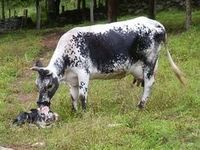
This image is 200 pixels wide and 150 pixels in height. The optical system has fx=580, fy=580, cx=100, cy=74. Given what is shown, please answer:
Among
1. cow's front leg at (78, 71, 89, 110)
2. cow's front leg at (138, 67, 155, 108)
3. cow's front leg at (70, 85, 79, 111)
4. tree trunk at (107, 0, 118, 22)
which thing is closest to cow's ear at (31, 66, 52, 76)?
cow's front leg at (78, 71, 89, 110)

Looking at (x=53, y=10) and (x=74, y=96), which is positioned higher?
(x=74, y=96)

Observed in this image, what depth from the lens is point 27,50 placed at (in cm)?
2677

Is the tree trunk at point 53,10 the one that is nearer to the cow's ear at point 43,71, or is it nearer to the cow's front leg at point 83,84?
the cow's front leg at point 83,84

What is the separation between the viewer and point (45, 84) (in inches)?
490

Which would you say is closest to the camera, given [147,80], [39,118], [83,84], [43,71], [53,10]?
[39,118]

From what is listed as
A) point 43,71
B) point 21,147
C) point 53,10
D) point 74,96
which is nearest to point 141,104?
point 74,96

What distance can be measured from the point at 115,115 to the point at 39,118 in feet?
5.38

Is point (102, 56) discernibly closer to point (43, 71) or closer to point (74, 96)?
point (74, 96)

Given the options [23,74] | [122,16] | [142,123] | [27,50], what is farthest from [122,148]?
[122,16]

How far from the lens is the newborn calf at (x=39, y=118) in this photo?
12.0 meters


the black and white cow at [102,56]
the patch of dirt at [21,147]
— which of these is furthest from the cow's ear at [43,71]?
the patch of dirt at [21,147]

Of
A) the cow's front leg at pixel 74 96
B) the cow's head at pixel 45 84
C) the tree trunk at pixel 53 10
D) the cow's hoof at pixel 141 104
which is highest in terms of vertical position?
the cow's head at pixel 45 84

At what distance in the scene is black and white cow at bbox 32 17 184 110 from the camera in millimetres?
12852

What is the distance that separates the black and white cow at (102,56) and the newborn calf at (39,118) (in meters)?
0.33
